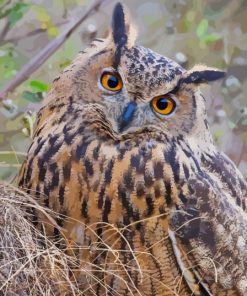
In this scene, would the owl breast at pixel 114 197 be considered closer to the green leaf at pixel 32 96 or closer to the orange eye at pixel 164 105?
the orange eye at pixel 164 105

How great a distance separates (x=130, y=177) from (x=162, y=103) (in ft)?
0.61

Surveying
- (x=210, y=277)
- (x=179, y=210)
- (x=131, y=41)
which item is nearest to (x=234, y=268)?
(x=210, y=277)

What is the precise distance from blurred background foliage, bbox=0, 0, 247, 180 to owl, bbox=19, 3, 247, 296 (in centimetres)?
90

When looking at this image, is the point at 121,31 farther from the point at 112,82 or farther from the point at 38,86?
the point at 38,86

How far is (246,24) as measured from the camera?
382 cm

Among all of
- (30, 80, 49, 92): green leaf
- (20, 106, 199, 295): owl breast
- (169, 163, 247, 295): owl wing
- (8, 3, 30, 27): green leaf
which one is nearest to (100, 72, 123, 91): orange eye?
(20, 106, 199, 295): owl breast

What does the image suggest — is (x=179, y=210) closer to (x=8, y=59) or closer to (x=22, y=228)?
(x=22, y=228)

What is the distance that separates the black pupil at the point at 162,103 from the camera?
2.10m

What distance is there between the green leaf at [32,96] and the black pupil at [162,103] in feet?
2.01

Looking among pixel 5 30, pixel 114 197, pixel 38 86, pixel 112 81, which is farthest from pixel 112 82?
pixel 5 30

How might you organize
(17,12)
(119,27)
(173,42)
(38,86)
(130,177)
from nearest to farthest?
(130,177), (119,27), (38,86), (17,12), (173,42)

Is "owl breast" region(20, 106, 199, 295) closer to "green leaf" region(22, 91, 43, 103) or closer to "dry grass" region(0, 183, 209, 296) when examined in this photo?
"dry grass" region(0, 183, 209, 296)

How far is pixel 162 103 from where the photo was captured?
211 cm

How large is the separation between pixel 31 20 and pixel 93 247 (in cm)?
150
